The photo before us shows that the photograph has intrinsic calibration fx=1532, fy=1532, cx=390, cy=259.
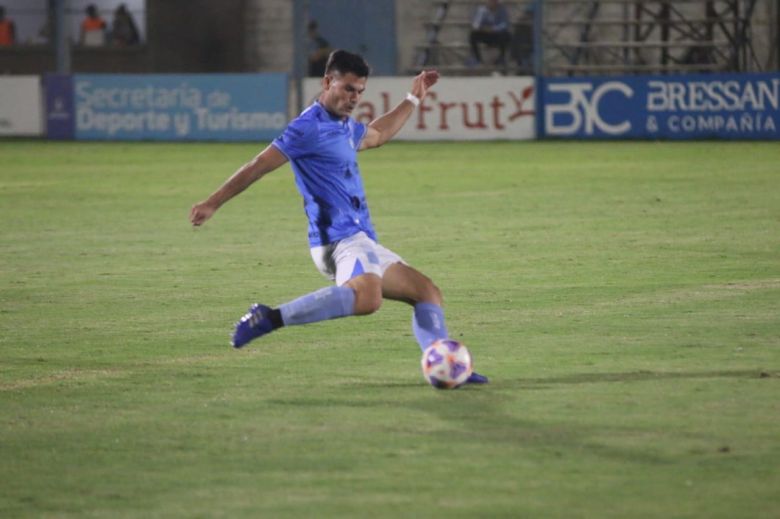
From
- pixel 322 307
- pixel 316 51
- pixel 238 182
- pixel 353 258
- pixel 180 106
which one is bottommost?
pixel 180 106

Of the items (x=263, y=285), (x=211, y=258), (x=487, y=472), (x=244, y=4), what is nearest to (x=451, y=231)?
(x=211, y=258)

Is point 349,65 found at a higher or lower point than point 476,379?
higher

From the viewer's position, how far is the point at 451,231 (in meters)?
16.2

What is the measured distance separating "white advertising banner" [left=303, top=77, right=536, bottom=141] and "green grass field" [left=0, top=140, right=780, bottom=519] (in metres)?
12.8

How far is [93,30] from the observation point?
136ft

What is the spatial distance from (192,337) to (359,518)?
4546 millimetres

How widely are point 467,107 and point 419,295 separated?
23655mm

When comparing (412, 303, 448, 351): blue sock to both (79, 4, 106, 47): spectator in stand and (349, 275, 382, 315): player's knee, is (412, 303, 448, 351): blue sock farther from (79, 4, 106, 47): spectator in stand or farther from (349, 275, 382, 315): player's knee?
(79, 4, 106, 47): spectator in stand

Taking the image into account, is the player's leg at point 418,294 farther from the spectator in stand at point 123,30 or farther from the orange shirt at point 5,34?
the orange shirt at point 5,34

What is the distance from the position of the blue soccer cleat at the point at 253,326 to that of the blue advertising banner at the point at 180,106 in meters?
24.8

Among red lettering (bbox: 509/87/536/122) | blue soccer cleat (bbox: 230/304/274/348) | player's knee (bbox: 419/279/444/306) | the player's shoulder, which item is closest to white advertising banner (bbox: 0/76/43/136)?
red lettering (bbox: 509/87/536/122)

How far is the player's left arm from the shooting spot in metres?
9.16

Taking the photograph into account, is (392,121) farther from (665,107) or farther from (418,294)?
(665,107)

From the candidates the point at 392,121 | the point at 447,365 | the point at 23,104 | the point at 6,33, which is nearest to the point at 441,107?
the point at 23,104
